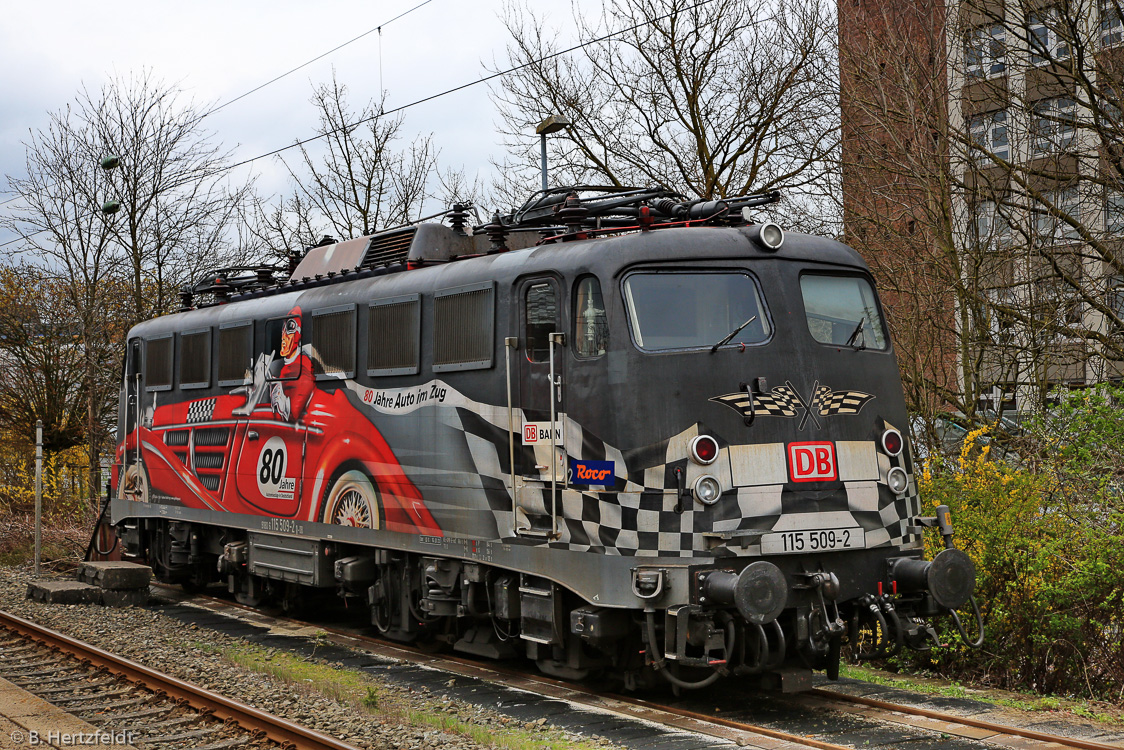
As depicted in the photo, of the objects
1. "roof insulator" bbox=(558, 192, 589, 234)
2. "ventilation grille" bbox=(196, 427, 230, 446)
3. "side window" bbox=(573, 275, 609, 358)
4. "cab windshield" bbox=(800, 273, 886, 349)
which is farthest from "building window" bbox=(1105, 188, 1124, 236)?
"ventilation grille" bbox=(196, 427, 230, 446)

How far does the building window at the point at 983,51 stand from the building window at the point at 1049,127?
2.22 feet

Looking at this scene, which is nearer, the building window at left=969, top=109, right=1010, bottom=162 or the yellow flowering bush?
the yellow flowering bush

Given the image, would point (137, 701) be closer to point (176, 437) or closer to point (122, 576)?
point (122, 576)

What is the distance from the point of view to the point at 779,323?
844 centimetres

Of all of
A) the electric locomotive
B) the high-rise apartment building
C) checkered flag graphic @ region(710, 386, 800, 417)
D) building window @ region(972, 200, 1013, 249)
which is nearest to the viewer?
the electric locomotive

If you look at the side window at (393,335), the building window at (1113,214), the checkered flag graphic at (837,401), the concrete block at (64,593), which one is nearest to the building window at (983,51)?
the building window at (1113,214)

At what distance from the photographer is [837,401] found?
27.6 ft

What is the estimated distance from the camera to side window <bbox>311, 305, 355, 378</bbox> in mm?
11125

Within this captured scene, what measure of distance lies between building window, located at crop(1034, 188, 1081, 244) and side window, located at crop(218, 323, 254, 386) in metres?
8.72

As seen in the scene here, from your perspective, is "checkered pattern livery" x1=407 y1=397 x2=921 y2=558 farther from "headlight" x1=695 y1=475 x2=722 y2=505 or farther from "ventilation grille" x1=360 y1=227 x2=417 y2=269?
"ventilation grille" x1=360 y1=227 x2=417 y2=269

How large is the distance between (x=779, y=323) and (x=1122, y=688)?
3.87m

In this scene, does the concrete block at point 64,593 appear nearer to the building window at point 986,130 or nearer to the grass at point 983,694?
the grass at point 983,694

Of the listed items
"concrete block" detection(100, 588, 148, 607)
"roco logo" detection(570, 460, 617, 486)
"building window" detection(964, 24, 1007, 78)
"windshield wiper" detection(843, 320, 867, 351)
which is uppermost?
"building window" detection(964, 24, 1007, 78)

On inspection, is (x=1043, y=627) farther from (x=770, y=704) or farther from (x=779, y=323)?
(x=779, y=323)
